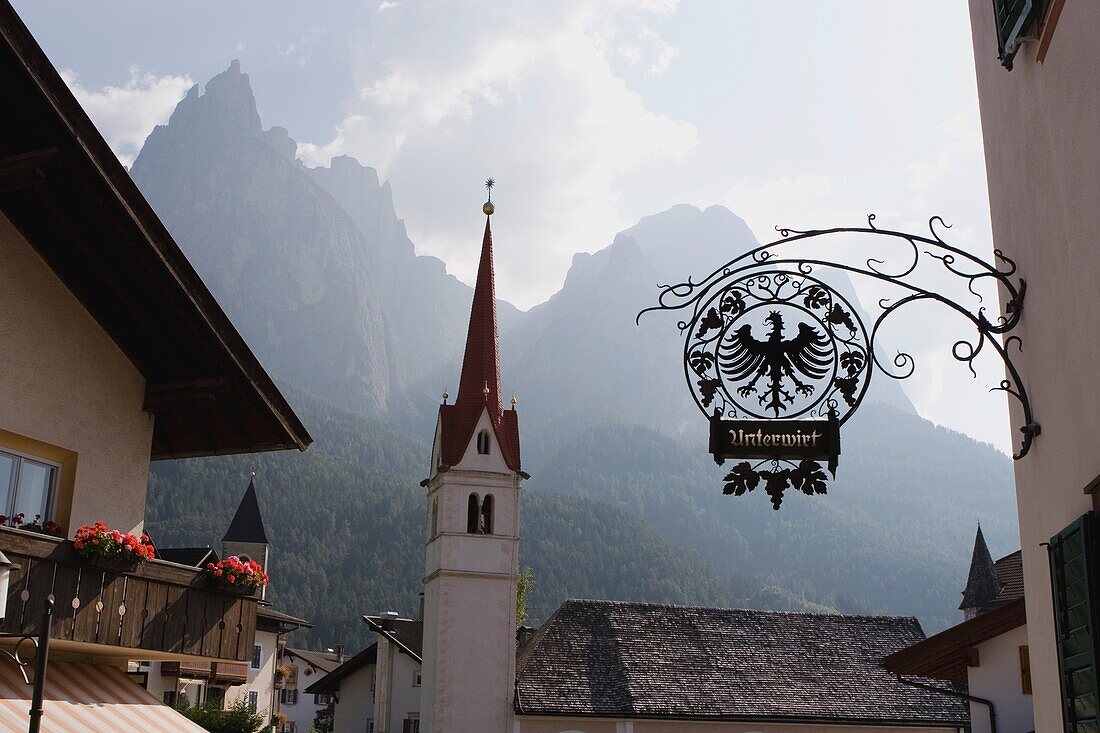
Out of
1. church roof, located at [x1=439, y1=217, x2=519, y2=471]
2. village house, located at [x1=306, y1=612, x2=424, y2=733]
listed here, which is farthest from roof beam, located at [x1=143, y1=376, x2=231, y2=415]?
village house, located at [x1=306, y1=612, x2=424, y2=733]

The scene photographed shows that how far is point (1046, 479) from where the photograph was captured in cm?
616

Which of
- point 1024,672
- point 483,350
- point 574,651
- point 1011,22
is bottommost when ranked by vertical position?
point 1024,672

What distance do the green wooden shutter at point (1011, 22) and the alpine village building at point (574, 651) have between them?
31.0 meters

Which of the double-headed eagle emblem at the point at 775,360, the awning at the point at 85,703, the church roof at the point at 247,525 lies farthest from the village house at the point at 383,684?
the double-headed eagle emblem at the point at 775,360

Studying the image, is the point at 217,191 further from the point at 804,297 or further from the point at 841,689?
the point at 804,297

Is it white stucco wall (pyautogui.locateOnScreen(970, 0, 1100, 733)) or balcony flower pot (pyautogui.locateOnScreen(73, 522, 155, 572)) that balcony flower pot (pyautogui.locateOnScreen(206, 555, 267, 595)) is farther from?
white stucco wall (pyautogui.locateOnScreen(970, 0, 1100, 733))

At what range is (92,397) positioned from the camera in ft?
37.6

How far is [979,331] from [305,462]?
118374mm

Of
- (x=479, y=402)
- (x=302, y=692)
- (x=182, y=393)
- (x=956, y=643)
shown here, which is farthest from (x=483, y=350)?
(x=302, y=692)

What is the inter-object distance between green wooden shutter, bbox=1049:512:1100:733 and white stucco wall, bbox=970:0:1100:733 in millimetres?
199

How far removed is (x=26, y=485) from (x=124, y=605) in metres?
1.43

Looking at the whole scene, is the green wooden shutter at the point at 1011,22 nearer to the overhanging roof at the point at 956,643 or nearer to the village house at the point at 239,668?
the overhanging roof at the point at 956,643

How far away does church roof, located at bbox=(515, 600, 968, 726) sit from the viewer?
3650 centimetres

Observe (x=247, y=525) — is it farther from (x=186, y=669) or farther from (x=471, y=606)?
(x=471, y=606)
